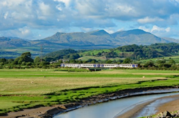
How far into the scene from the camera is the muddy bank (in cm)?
3388

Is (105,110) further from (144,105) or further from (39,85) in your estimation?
(39,85)

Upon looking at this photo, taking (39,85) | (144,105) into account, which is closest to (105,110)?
(144,105)

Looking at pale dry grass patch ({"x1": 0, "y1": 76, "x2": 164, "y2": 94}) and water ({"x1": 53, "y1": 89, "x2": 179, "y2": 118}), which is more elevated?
pale dry grass patch ({"x1": 0, "y1": 76, "x2": 164, "y2": 94})

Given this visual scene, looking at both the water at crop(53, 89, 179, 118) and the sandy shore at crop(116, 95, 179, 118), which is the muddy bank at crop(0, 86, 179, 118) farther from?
the sandy shore at crop(116, 95, 179, 118)

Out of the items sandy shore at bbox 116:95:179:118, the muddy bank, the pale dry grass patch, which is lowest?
sandy shore at bbox 116:95:179:118

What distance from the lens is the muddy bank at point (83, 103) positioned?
33878mm

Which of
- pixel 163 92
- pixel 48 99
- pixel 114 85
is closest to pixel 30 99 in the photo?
pixel 48 99

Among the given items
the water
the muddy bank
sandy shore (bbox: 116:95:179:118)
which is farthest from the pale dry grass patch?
sandy shore (bbox: 116:95:179:118)

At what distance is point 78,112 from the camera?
39.1 metres

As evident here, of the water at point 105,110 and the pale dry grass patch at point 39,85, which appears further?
the pale dry grass patch at point 39,85

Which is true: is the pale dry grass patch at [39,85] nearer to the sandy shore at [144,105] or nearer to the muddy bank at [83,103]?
the muddy bank at [83,103]

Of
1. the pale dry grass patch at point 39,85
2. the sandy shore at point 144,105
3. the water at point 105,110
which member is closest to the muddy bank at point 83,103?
the water at point 105,110

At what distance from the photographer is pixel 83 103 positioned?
44281 millimetres

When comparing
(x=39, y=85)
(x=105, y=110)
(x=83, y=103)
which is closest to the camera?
(x=105, y=110)
